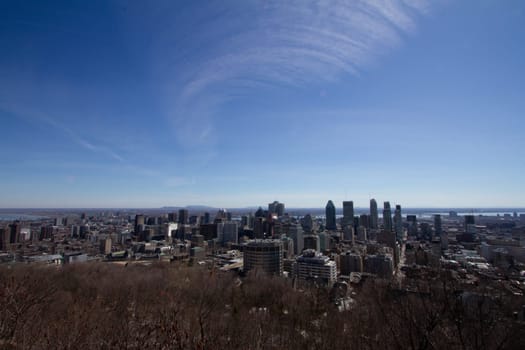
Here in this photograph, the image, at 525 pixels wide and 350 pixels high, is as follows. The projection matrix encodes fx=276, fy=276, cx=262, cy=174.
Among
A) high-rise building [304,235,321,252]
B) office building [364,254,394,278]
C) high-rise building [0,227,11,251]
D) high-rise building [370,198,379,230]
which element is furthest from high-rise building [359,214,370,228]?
high-rise building [0,227,11,251]

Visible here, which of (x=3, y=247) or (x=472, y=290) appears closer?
(x=472, y=290)

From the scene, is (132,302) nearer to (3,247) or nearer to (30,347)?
(30,347)

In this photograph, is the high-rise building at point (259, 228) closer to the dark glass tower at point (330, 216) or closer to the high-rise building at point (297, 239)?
the high-rise building at point (297, 239)

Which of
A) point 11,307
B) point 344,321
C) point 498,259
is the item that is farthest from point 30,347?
point 498,259

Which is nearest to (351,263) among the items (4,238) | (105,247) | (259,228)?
(259,228)

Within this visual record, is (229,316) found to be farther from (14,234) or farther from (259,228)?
(14,234)

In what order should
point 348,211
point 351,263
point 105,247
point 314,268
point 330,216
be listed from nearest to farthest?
point 314,268, point 351,263, point 105,247, point 330,216, point 348,211

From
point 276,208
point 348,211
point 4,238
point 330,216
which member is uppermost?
point 276,208
